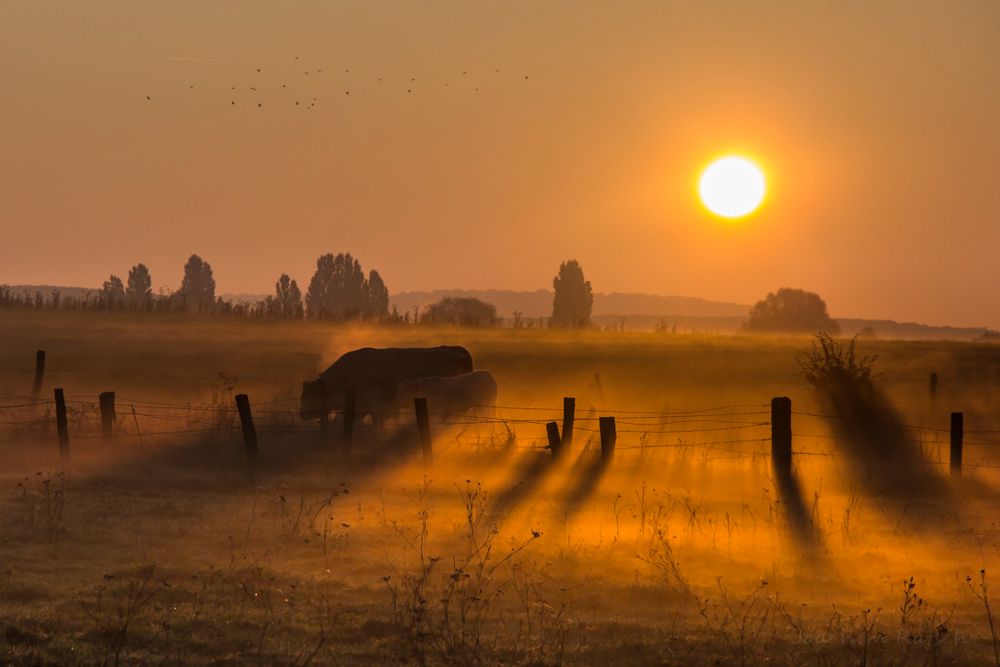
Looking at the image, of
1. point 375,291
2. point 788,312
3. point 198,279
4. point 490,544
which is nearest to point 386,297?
point 375,291

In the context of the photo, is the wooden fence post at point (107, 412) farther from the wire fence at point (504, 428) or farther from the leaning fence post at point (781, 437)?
the leaning fence post at point (781, 437)

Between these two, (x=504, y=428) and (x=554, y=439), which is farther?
(x=504, y=428)

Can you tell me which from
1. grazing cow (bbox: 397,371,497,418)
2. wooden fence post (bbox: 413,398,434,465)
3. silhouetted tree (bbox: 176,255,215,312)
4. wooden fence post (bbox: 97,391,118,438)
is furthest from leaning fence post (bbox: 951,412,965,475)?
silhouetted tree (bbox: 176,255,215,312)

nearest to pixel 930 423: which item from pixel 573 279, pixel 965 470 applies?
pixel 965 470

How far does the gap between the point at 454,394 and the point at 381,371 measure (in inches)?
157

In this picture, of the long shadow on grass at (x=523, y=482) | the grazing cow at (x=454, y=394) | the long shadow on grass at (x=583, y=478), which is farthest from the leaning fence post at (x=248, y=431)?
the grazing cow at (x=454, y=394)

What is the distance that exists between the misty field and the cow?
163 cm

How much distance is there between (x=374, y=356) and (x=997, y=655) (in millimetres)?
23894

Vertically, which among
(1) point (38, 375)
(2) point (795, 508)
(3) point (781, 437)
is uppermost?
(1) point (38, 375)

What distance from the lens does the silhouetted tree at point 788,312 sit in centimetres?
12838

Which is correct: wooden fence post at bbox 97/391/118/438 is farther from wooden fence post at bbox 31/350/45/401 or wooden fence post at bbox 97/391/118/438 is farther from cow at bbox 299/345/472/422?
wooden fence post at bbox 31/350/45/401

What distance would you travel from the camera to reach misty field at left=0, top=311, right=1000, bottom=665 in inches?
386

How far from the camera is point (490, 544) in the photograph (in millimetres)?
14336

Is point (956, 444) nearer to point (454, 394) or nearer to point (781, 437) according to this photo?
point (781, 437)
